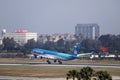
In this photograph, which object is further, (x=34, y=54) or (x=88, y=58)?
(x=88, y=58)

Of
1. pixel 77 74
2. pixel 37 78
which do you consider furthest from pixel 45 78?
pixel 77 74

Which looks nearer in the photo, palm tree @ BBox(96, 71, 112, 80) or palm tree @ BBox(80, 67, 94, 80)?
palm tree @ BBox(96, 71, 112, 80)

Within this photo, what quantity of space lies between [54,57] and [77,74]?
9417cm

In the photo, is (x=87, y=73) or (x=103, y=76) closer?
(x=103, y=76)

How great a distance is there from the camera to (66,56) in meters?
Result: 163

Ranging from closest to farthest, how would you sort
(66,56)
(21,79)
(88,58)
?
(21,79)
(66,56)
(88,58)

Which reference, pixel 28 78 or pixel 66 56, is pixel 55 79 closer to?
pixel 28 78

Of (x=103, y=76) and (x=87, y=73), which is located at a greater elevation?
(x=87, y=73)

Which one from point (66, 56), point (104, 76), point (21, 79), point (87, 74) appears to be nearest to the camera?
point (104, 76)

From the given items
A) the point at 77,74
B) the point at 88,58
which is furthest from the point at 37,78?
the point at 88,58

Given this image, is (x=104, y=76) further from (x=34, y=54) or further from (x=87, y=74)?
(x=34, y=54)

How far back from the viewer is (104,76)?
204 feet

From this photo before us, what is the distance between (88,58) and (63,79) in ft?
356

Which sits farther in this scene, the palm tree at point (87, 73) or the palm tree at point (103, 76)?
the palm tree at point (87, 73)
